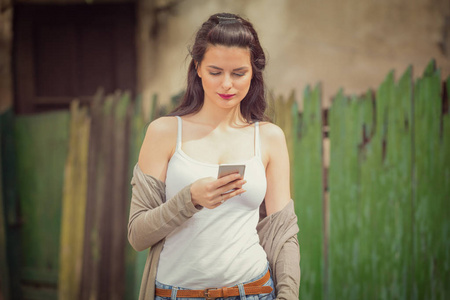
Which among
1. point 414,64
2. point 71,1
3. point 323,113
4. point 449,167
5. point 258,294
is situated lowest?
point 258,294

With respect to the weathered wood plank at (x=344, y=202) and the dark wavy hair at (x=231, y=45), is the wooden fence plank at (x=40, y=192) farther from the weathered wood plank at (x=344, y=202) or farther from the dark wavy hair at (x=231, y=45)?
the dark wavy hair at (x=231, y=45)

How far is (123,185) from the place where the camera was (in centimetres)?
391

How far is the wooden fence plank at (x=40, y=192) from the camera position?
418 centimetres

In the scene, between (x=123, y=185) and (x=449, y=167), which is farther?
(x=123, y=185)

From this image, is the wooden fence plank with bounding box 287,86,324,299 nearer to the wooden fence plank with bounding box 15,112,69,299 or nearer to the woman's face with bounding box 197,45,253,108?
the woman's face with bounding box 197,45,253,108

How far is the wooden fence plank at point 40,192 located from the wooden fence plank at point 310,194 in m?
2.13

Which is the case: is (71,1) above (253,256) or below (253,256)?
above

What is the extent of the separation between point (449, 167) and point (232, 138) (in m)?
2.20

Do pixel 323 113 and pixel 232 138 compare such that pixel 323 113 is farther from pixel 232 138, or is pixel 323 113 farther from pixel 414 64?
pixel 232 138

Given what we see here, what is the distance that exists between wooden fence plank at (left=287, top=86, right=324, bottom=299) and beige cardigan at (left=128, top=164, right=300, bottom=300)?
1.70 metres

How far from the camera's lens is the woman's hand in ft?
4.64

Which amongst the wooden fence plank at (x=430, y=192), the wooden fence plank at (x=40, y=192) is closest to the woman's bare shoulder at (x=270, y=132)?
the wooden fence plank at (x=430, y=192)

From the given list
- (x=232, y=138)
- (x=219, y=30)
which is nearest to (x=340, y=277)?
(x=232, y=138)

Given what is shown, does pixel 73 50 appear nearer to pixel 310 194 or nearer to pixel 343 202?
pixel 310 194
